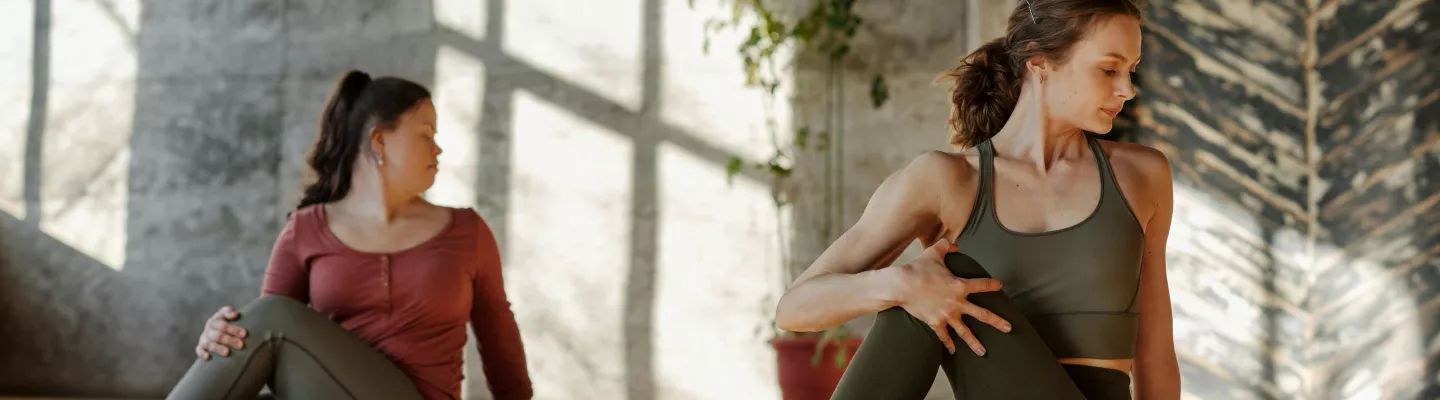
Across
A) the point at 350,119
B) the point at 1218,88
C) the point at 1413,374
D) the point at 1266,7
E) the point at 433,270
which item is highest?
the point at 1266,7

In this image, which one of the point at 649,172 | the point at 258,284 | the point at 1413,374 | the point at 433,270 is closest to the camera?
the point at 433,270

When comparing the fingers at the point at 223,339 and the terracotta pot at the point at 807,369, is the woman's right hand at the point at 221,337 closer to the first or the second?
the fingers at the point at 223,339

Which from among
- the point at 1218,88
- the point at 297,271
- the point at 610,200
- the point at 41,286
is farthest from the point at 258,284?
the point at 1218,88

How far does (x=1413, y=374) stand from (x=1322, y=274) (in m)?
0.34

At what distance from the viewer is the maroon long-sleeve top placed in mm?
2494

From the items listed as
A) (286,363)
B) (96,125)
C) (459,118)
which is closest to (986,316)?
(286,363)

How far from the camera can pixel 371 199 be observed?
260 centimetres

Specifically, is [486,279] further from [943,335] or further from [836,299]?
[943,335]

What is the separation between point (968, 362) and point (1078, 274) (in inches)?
9.1

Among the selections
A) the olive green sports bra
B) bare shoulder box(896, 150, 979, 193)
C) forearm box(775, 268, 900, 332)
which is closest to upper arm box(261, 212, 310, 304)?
forearm box(775, 268, 900, 332)

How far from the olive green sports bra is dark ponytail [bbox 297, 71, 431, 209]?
136cm

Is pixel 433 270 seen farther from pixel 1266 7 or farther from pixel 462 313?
pixel 1266 7

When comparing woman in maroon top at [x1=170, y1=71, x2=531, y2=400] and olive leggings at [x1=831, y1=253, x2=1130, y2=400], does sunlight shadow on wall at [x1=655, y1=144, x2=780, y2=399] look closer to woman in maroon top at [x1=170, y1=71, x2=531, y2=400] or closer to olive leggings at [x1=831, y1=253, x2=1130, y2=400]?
woman in maroon top at [x1=170, y1=71, x2=531, y2=400]

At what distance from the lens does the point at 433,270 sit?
2.51m
